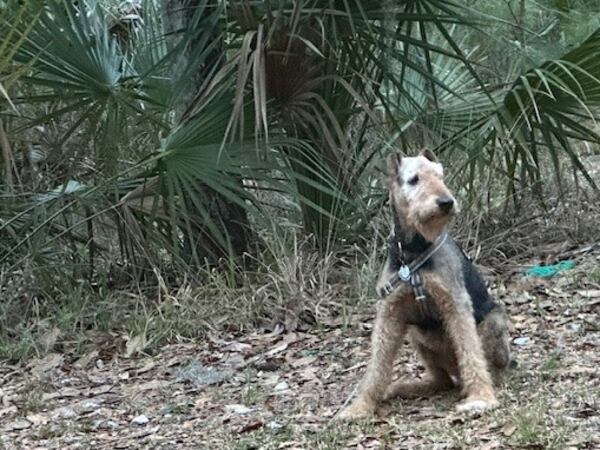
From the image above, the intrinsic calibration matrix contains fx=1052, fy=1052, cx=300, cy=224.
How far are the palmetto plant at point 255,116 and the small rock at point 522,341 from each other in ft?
5.61

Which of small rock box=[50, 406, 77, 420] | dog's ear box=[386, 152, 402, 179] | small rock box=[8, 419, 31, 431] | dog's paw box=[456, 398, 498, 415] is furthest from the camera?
small rock box=[50, 406, 77, 420]

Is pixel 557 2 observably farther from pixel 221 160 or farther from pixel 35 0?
pixel 35 0

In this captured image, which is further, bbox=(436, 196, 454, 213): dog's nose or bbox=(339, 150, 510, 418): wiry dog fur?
bbox=(339, 150, 510, 418): wiry dog fur

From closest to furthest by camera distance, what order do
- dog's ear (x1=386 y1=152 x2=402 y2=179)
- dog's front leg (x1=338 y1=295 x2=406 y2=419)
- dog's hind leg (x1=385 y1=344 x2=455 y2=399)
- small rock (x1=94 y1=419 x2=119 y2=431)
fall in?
dog's front leg (x1=338 y1=295 x2=406 y2=419) → dog's ear (x1=386 y1=152 x2=402 y2=179) → dog's hind leg (x1=385 y1=344 x2=455 y2=399) → small rock (x1=94 y1=419 x2=119 y2=431)

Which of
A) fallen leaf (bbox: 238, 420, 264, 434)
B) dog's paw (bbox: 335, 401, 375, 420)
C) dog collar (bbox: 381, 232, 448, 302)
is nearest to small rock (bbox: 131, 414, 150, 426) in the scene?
fallen leaf (bbox: 238, 420, 264, 434)

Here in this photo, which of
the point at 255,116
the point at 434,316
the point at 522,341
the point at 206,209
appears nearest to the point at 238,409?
the point at 434,316

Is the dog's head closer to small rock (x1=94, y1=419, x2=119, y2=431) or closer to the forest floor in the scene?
the forest floor

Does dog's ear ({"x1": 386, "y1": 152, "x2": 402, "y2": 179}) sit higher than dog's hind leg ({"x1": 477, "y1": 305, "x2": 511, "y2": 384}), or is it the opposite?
dog's ear ({"x1": 386, "y1": 152, "x2": 402, "y2": 179})

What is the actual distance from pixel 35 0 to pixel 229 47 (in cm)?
140

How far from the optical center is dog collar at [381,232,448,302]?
505cm

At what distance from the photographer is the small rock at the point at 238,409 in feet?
18.3

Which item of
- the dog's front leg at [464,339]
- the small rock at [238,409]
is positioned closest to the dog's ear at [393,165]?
the dog's front leg at [464,339]

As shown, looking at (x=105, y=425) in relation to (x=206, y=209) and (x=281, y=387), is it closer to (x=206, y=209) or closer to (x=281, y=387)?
(x=281, y=387)

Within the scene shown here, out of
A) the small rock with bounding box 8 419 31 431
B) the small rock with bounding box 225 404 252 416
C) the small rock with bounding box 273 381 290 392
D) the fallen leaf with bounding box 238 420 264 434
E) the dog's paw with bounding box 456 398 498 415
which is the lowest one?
the small rock with bounding box 273 381 290 392
